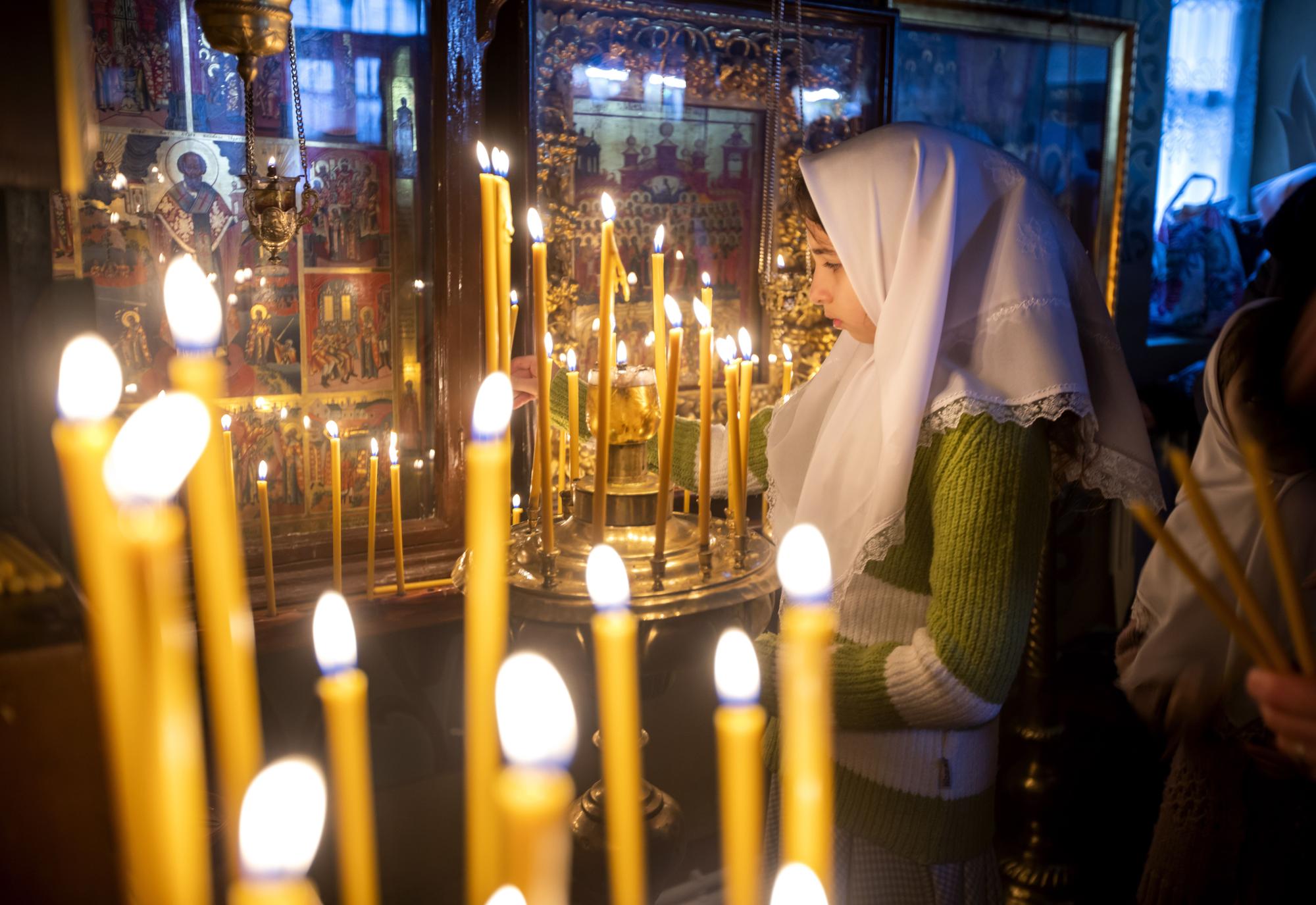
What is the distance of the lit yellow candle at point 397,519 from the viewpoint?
5.22 ft

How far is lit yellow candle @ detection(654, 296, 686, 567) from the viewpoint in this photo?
102 cm

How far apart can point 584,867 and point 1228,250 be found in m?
3.50

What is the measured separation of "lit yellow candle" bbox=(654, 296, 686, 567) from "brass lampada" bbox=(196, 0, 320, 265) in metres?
0.97

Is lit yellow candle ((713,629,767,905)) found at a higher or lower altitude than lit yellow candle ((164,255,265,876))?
lower

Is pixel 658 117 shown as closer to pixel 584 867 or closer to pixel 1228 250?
pixel 584 867

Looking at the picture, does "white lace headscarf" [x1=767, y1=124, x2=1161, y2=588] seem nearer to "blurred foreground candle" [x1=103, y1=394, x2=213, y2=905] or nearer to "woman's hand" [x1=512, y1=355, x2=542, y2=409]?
"woman's hand" [x1=512, y1=355, x2=542, y2=409]

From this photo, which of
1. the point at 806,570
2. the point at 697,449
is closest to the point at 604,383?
the point at 806,570

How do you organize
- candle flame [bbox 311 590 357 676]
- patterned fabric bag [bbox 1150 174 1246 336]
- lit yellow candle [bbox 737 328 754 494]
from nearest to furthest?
candle flame [bbox 311 590 357 676] < lit yellow candle [bbox 737 328 754 494] < patterned fabric bag [bbox 1150 174 1246 336]

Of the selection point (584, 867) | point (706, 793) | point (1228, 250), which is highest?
point (1228, 250)

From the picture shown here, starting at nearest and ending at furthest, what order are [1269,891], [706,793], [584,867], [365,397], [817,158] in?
1. [584,867]
2. [817,158]
3. [1269,891]
4. [365,397]
5. [706,793]

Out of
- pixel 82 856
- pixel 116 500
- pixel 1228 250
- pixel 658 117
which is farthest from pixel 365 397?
pixel 1228 250

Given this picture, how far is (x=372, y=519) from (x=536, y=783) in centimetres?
161

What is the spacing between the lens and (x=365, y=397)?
6.57 ft

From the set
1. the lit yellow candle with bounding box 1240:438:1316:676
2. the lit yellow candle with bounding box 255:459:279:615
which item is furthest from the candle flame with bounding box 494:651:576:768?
the lit yellow candle with bounding box 255:459:279:615
